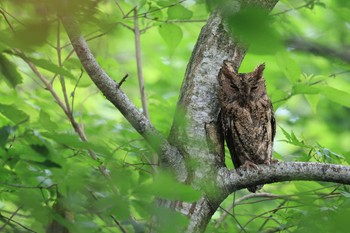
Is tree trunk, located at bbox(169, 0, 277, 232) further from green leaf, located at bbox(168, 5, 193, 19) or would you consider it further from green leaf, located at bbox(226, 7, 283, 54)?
green leaf, located at bbox(226, 7, 283, 54)

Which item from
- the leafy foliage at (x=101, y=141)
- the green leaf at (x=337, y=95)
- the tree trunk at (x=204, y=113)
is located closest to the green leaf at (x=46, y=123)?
the leafy foliage at (x=101, y=141)

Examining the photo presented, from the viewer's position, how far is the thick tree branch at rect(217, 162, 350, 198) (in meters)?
2.71

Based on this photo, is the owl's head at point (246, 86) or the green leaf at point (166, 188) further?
the owl's head at point (246, 86)

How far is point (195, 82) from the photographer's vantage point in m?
3.06

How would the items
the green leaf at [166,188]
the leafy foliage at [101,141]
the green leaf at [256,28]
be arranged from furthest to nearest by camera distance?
the green leaf at [166,188] < the leafy foliage at [101,141] < the green leaf at [256,28]

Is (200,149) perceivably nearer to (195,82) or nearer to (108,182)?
(195,82)

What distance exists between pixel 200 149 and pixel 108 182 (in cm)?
136

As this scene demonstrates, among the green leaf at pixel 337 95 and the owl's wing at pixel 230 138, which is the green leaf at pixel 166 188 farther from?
the green leaf at pixel 337 95

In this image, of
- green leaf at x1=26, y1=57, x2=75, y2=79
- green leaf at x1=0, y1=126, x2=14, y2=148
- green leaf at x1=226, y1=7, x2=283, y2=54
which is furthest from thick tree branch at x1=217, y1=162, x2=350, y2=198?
green leaf at x1=226, y1=7, x2=283, y2=54

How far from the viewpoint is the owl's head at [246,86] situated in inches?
131

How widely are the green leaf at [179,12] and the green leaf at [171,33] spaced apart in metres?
0.18

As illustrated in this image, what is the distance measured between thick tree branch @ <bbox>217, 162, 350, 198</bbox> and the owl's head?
0.59 m

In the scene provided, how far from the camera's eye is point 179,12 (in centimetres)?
335

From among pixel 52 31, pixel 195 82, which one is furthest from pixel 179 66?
pixel 52 31
